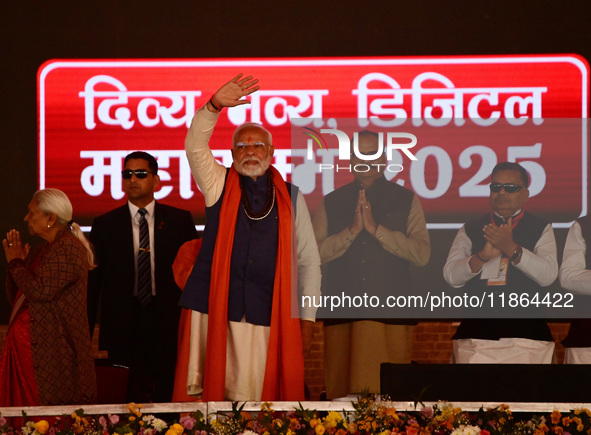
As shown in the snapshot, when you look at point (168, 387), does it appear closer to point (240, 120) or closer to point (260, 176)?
point (260, 176)

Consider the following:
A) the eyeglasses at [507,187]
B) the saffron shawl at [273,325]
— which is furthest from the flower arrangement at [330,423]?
the eyeglasses at [507,187]

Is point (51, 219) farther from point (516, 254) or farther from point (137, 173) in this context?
point (516, 254)

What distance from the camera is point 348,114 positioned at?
5492mm

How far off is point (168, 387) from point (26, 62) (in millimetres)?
2504

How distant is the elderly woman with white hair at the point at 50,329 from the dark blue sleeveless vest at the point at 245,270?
0.49 meters

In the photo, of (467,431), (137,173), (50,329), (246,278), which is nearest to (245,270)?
(246,278)

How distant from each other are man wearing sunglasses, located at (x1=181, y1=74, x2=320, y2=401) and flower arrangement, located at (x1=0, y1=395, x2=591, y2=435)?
95 centimetres

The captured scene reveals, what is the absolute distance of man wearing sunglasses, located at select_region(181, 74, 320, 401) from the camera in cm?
353

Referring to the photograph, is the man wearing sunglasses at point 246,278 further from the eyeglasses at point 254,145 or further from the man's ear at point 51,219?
the man's ear at point 51,219

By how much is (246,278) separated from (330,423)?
1238 millimetres

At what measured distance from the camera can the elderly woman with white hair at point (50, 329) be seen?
11.9 feet

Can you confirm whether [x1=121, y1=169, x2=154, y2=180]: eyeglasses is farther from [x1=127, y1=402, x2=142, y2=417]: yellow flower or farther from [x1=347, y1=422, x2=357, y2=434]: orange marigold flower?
[x1=347, y1=422, x2=357, y2=434]: orange marigold flower

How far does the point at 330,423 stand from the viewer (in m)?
2.43

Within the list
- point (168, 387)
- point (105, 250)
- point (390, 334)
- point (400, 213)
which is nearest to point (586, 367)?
point (400, 213)
